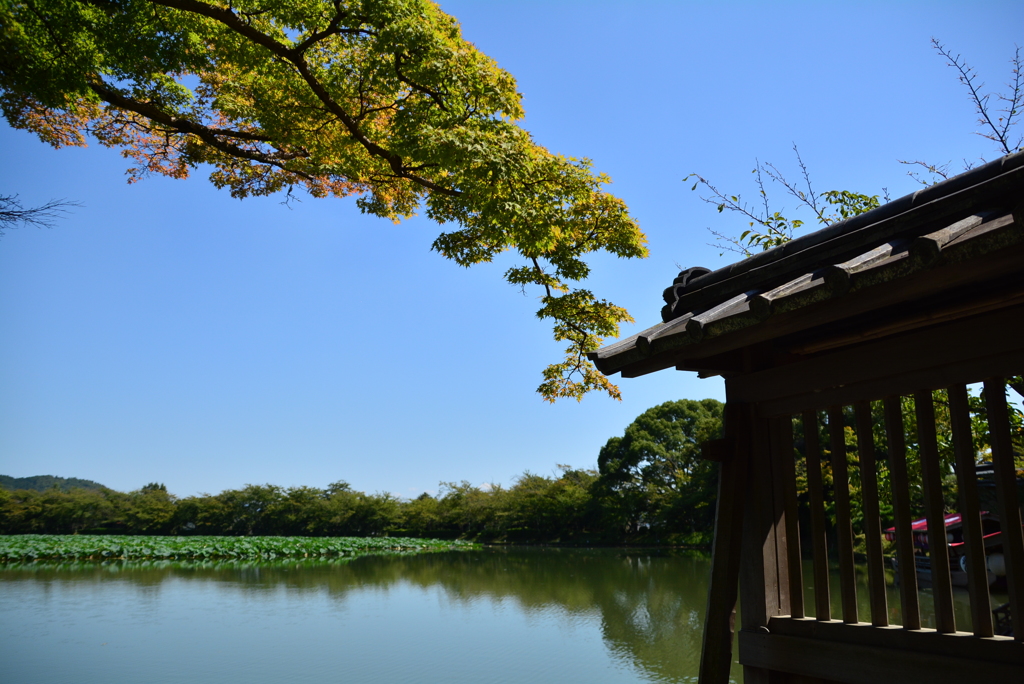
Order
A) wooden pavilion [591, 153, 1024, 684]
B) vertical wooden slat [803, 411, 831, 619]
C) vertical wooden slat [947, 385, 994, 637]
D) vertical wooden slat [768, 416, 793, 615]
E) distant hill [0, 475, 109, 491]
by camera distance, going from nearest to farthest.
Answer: wooden pavilion [591, 153, 1024, 684]
vertical wooden slat [947, 385, 994, 637]
vertical wooden slat [803, 411, 831, 619]
vertical wooden slat [768, 416, 793, 615]
distant hill [0, 475, 109, 491]

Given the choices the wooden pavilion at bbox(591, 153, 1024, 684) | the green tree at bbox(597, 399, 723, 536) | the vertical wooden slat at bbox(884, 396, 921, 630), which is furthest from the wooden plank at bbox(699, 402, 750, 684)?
the green tree at bbox(597, 399, 723, 536)

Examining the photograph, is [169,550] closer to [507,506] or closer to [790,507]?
[507,506]

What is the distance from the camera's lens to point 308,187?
8.81m

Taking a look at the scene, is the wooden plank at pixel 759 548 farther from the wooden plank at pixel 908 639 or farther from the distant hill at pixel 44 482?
the distant hill at pixel 44 482

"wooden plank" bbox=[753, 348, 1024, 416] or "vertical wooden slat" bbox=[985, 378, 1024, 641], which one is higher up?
"wooden plank" bbox=[753, 348, 1024, 416]

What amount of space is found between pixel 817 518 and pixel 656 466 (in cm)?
2219

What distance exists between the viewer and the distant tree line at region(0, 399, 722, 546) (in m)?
22.0

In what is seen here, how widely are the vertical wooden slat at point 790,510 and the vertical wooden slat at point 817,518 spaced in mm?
49

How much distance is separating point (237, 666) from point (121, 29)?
6.06 meters

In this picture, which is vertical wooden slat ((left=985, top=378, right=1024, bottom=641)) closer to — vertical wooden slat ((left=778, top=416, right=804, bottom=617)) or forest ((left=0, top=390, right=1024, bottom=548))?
vertical wooden slat ((left=778, top=416, right=804, bottom=617))

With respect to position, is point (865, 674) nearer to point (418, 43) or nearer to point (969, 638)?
point (969, 638)

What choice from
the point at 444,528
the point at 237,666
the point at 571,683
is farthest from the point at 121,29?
the point at 444,528

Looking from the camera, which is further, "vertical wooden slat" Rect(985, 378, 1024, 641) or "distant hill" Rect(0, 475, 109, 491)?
"distant hill" Rect(0, 475, 109, 491)

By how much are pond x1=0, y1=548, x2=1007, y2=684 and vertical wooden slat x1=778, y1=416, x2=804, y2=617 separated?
4038 millimetres
